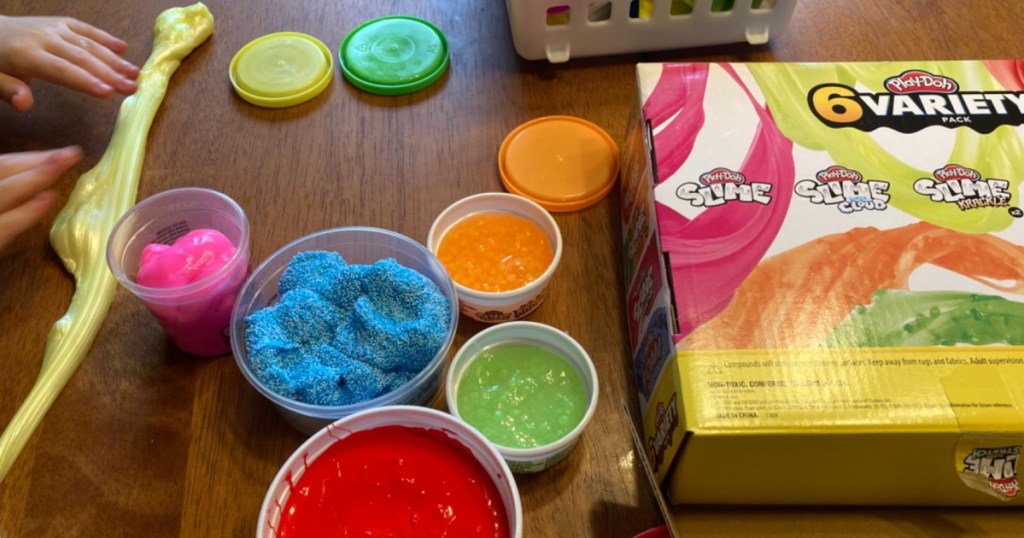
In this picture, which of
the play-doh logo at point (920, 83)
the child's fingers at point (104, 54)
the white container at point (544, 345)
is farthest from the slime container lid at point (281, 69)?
the play-doh logo at point (920, 83)

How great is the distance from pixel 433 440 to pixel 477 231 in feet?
0.88

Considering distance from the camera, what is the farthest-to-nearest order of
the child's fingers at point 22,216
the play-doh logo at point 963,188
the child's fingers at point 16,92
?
the child's fingers at point 16,92, the child's fingers at point 22,216, the play-doh logo at point 963,188

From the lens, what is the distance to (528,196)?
2.57 feet

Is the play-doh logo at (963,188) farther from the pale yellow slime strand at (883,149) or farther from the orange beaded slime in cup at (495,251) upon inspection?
the orange beaded slime in cup at (495,251)

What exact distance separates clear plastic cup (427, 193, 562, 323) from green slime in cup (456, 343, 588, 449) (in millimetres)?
39

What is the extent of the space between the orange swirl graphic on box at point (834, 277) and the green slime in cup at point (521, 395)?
0.15m

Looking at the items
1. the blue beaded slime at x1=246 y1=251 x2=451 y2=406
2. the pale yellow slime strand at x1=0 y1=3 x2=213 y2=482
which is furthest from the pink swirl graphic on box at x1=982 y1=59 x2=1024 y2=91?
the pale yellow slime strand at x1=0 y1=3 x2=213 y2=482

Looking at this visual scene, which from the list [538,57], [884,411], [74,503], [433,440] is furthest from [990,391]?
[74,503]

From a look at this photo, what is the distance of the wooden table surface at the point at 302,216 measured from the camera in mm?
599

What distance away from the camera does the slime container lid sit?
2.88 ft

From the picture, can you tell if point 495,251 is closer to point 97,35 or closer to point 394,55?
point 394,55

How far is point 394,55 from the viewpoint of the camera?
36.2 inches

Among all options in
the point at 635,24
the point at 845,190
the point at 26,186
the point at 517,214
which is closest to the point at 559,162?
the point at 517,214

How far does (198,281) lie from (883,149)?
632mm
